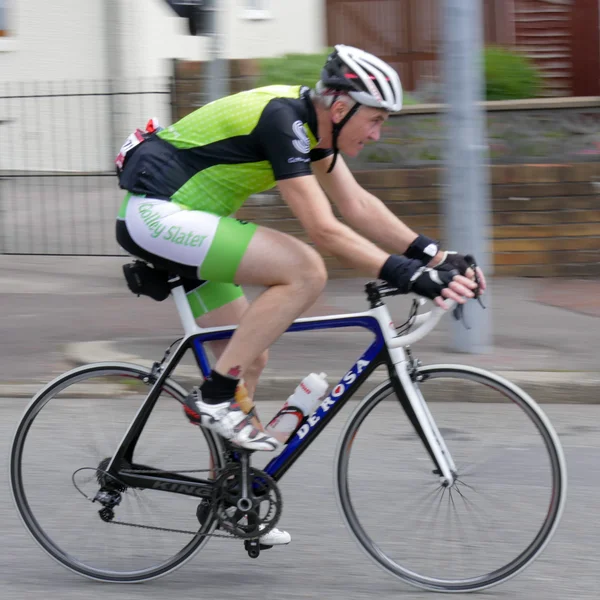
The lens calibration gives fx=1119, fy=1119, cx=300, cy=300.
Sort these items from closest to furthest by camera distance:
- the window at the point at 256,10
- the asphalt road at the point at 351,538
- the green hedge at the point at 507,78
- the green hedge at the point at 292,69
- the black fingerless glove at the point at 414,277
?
the black fingerless glove at the point at 414,277
the asphalt road at the point at 351,538
the green hedge at the point at 292,69
the green hedge at the point at 507,78
the window at the point at 256,10

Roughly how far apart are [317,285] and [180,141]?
2.15ft

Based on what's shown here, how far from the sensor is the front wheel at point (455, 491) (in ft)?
11.9

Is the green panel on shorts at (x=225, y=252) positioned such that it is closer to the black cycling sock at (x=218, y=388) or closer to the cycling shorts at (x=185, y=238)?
the cycling shorts at (x=185, y=238)

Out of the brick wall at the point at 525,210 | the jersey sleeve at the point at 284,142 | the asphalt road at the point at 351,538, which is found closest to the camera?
the jersey sleeve at the point at 284,142

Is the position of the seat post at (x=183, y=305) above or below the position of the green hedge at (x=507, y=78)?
below

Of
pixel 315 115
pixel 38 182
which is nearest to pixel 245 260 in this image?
pixel 315 115

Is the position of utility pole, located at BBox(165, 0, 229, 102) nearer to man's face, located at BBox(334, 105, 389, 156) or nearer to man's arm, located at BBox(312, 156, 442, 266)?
man's arm, located at BBox(312, 156, 442, 266)

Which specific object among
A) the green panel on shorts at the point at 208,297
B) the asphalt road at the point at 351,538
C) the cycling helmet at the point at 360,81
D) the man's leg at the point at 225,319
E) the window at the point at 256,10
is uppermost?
the window at the point at 256,10

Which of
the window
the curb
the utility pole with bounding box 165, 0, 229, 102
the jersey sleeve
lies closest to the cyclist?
the jersey sleeve

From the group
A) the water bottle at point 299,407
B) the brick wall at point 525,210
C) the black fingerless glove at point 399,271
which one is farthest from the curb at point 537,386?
the brick wall at point 525,210

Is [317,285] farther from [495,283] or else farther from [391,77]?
[495,283]

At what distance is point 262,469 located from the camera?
380 centimetres

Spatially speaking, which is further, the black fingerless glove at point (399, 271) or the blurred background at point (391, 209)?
the blurred background at point (391, 209)

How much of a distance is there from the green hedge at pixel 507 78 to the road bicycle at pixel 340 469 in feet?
22.7
